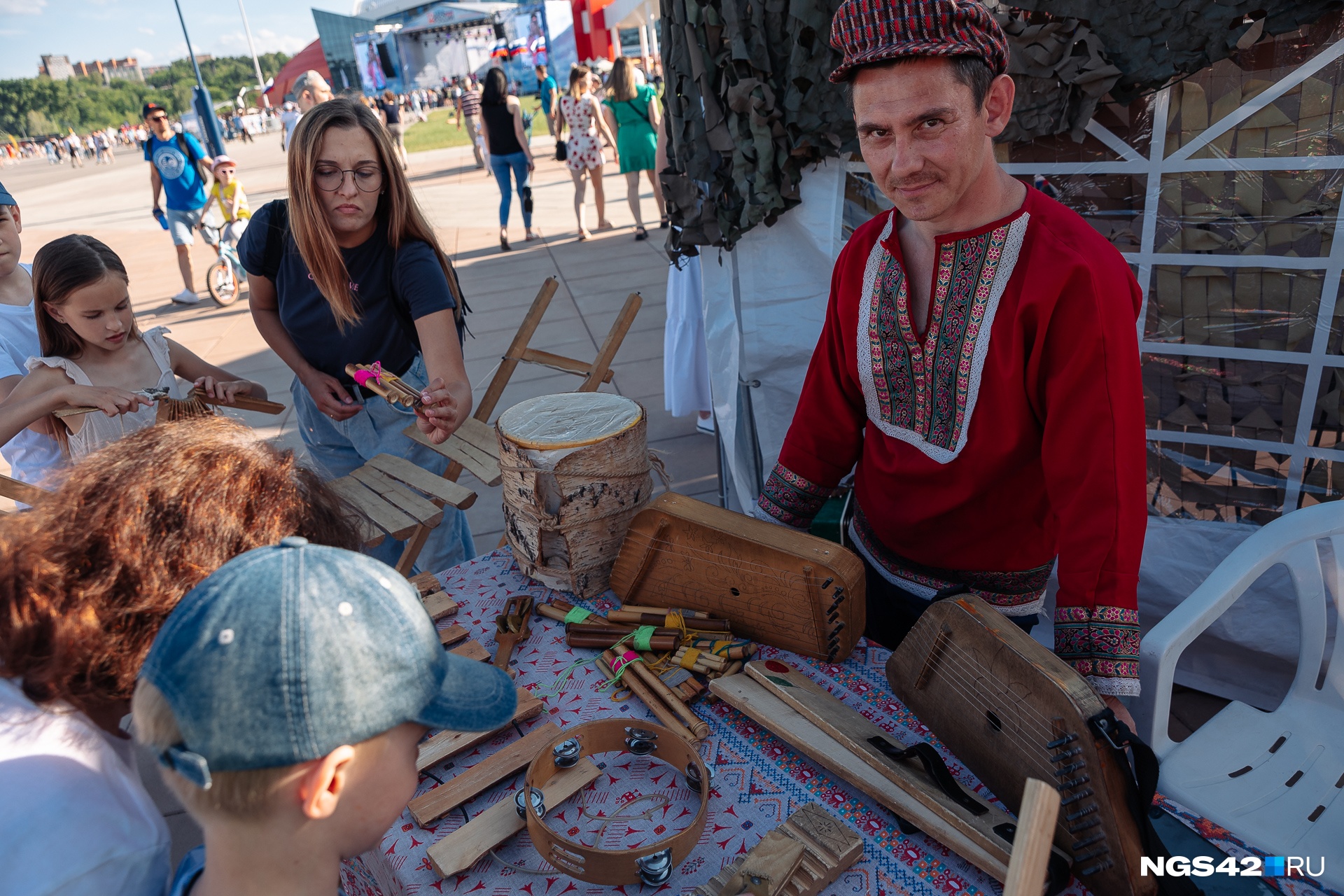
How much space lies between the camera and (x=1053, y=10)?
2041 millimetres

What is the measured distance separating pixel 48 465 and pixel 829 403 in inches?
85.6

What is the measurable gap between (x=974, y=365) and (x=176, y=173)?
765 centimetres

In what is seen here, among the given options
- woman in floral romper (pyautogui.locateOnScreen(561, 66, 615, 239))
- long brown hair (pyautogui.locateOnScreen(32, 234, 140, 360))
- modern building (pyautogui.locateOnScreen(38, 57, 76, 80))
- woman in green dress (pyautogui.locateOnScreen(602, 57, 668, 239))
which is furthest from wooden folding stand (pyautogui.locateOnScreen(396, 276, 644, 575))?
modern building (pyautogui.locateOnScreen(38, 57, 76, 80))

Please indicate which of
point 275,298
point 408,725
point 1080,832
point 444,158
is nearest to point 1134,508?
point 1080,832

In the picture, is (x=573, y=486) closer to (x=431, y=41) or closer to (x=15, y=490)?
(x=15, y=490)

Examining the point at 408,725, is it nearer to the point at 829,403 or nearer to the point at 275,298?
the point at 829,403

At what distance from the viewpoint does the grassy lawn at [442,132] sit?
21.6 m

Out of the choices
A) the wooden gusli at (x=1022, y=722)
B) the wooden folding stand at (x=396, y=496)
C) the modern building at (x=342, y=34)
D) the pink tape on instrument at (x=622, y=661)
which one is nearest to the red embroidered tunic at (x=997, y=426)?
the wooden gusli at (x=1022, y=722)

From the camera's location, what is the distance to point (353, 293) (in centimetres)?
222

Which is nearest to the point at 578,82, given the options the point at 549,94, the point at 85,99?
the point at 549,94

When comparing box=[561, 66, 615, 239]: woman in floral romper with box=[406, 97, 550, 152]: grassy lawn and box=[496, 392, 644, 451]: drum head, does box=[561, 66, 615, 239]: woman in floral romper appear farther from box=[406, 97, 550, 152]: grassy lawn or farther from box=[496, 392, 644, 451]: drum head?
box=[406, 97, 550, 152]: grassy lawn

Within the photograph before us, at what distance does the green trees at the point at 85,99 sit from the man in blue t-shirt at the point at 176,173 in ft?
212

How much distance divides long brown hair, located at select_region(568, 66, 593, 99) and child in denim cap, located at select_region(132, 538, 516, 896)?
799 cm

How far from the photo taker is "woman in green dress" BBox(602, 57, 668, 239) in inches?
289
